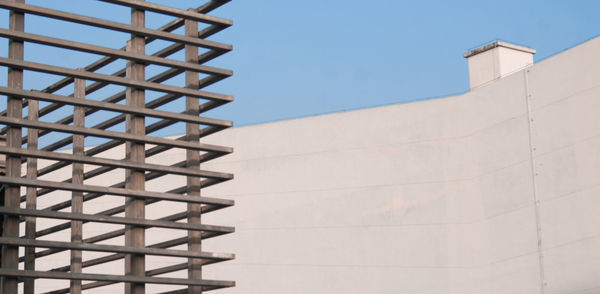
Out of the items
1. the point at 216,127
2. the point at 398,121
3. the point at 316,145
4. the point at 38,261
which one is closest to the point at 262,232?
the point at 316,145

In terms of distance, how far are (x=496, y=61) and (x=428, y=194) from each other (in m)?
5.79

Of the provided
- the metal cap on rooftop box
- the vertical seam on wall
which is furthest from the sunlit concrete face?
the metal cap on rooftop box

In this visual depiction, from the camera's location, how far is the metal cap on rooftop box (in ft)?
126

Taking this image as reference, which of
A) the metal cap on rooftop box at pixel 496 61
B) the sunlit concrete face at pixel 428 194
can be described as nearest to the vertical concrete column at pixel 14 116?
the sunlit concrete face at pixel 428 194

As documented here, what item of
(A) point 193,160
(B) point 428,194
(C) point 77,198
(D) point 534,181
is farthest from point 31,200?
(B) point 428,194

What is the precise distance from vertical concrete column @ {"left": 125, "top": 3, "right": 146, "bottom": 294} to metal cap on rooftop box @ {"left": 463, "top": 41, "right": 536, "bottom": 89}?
98.1 feet

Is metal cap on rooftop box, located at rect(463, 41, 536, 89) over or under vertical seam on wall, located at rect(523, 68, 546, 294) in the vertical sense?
over

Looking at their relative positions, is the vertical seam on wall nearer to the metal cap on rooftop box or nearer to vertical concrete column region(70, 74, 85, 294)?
the metal cap on rooftop box

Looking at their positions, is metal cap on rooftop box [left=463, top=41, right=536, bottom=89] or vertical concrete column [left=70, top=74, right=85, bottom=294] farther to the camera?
metal cap on rooftop box [left=463, top=41, right=536, bottom=89]

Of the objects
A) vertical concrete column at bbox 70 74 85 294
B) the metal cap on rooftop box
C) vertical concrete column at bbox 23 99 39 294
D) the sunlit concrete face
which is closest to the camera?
vertical concrete column at bbox 70 74 85 294

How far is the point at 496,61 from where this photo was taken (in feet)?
126

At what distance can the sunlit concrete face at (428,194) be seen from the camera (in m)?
32.6

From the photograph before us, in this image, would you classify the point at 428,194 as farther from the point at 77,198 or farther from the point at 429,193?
the point at 77,198

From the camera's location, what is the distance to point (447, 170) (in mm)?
37844
